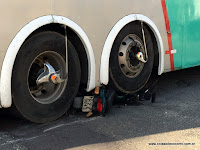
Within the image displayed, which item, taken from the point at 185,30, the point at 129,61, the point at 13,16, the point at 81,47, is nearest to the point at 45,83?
the point at 81,47

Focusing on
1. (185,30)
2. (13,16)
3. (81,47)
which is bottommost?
(81,47)

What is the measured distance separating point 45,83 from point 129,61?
1.32 meters

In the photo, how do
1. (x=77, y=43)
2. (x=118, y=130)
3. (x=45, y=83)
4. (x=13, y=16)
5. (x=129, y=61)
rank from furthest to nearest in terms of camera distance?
(x=129, y=61) < (x=77, y=43) < (x=45, y=83) < (x=118, y=130) < (x=13, y=16)

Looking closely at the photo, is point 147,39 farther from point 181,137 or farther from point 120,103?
point 181,137

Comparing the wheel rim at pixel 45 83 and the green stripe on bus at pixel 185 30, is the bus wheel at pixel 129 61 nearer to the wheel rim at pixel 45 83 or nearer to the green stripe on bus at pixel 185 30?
the green stripe on bus at pixel 185 30

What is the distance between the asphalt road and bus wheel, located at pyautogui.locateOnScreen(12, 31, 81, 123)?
0.19 metres

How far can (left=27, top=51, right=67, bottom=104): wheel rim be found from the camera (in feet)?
12.5

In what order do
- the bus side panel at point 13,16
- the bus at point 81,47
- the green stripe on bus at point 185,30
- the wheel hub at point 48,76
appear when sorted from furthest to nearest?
the green stripe on bus at point 185,30
the wheel hub at point 48,76
the bus at point 81,47
the bus side panel at point 13,16

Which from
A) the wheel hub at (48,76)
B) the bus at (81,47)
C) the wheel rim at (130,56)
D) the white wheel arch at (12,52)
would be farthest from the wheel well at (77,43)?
the wheel rim at (130,56)

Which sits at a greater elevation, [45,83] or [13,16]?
[13,16]

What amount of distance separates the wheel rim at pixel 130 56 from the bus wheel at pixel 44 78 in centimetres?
78

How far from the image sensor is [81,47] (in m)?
4.05

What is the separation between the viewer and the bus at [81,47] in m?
3.36

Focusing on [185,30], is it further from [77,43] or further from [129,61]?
[77,43]
